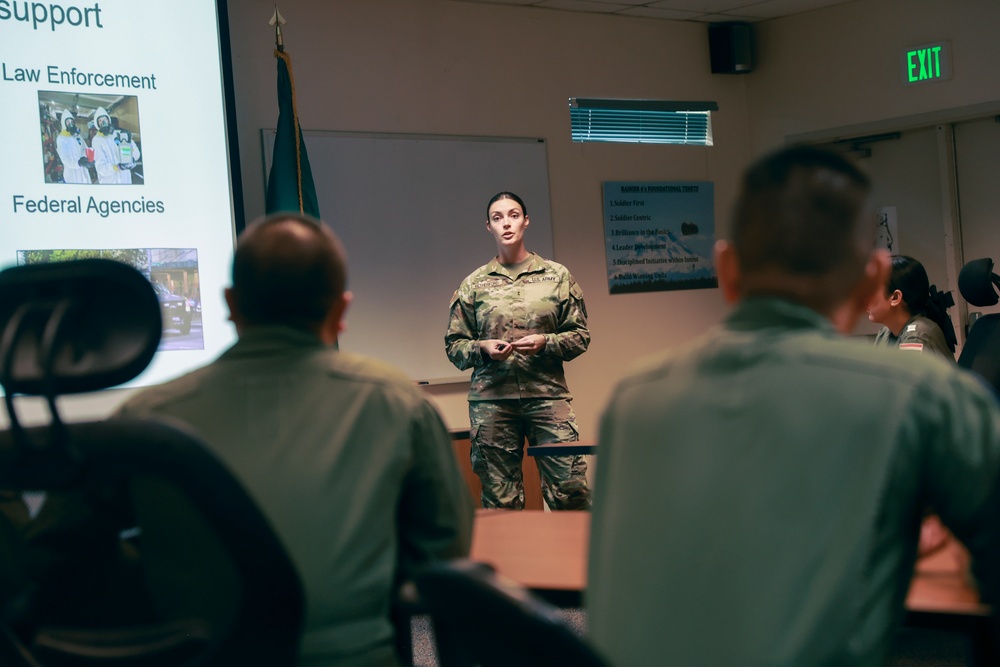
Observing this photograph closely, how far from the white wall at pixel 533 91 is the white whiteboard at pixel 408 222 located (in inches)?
3.1

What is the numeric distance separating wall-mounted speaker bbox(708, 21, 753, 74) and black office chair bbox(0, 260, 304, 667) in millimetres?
5625

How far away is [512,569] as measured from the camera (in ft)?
6.13

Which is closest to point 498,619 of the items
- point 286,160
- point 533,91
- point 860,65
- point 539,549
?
point 539,549

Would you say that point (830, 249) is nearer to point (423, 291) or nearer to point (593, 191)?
point (423, 291)

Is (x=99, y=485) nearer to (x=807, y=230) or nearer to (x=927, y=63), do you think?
(x=807, y=230)

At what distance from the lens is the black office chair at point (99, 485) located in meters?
1.20

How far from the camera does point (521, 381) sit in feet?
14.8

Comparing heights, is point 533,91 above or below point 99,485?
above

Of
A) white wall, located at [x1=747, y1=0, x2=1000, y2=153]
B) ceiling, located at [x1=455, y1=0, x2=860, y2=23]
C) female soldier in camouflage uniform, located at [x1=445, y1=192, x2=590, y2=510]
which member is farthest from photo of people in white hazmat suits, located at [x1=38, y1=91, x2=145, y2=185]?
white wall, located at [x1=747, y1=0, x2=1000, y2=153]

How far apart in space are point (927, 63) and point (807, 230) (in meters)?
5.07

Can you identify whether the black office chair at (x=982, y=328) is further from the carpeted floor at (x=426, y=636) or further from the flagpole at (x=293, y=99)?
the flagpole at (x=293, y=99)

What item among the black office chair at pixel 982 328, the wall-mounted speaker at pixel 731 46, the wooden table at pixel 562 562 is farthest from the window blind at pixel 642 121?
the wooden table at pixel 562 562

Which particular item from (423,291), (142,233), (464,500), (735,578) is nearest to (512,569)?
(464,500)

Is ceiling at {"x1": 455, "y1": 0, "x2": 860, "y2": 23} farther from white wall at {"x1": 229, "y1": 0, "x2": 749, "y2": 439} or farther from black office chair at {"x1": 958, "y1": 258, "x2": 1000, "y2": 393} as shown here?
black office chair at {"x1": 958, "y1": 258, "x2": 1000, "y2": 393}
